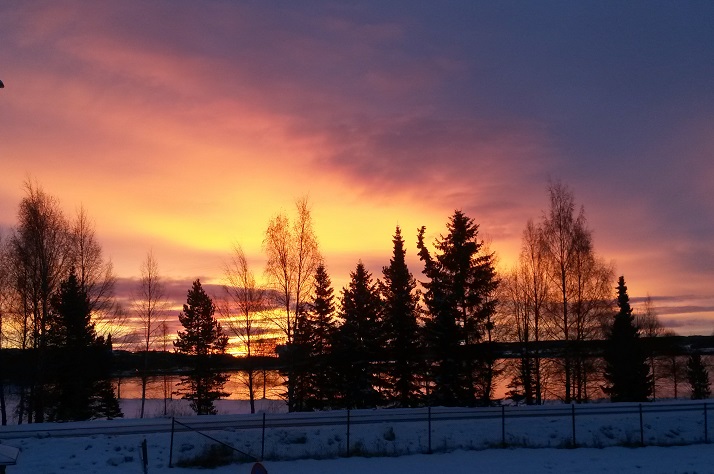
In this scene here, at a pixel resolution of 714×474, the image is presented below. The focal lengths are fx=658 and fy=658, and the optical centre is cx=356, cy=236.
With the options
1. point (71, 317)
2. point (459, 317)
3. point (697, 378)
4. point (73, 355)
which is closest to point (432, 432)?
point (459, 317)

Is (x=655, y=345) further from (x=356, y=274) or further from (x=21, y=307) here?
(x=21, y=307)

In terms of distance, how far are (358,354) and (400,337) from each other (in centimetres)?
350

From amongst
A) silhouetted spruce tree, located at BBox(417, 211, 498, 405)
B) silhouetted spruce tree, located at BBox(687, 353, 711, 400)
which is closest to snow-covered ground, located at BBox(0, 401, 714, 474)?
silhouetted spruce tree, located at BBox(417, 211, 498, 405)

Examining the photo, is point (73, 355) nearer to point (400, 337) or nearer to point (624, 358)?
point (400, 337)

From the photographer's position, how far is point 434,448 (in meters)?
25.8

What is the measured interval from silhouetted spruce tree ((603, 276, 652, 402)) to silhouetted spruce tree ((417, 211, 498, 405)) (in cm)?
1505

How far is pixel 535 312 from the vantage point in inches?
2096

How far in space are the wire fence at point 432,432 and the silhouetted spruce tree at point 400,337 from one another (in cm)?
1575

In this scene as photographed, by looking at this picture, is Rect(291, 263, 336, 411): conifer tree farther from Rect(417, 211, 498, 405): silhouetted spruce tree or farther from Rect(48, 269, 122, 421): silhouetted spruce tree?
Rect(48, 269, 122, 421): silhouetted spruce tree

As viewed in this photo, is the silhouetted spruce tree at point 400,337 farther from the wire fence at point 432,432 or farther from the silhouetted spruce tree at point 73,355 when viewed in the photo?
the silhouetted spruce tree at point 73,355

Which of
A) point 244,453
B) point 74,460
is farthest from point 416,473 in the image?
point 74,460

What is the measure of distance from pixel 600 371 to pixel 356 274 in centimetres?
Result: 2562

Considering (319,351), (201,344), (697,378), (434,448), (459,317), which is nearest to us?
(434,448)

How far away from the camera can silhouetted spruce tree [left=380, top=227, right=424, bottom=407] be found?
160 feet
